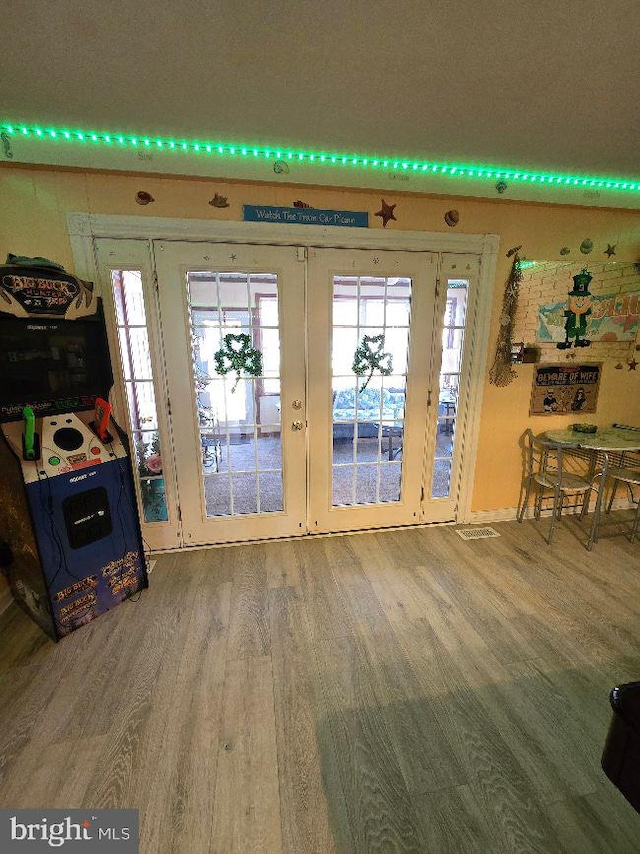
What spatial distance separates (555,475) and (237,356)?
110 inches

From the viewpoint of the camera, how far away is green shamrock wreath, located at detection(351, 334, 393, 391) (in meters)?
2.54

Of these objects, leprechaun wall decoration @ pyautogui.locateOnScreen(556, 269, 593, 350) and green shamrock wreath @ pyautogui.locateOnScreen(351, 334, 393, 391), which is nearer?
green shamrock wreath @ pyautogui.locateOnScreen(351, 334, 393, 391)

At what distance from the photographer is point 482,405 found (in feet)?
9.25

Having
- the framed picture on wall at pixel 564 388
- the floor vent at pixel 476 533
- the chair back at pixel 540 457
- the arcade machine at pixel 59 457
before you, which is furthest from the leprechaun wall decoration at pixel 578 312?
the arcade machine at pixel 59 457

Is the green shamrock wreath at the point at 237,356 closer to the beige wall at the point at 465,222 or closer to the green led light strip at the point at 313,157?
the beige wall at the point at 465,222

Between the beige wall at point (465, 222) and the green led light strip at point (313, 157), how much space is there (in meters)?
0.15

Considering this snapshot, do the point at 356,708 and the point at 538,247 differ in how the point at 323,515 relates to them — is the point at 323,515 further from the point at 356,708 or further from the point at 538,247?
the point at 538,247

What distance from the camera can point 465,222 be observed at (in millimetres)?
2438

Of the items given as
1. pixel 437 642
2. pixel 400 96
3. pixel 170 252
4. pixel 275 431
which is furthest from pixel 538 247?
pixel 437 642

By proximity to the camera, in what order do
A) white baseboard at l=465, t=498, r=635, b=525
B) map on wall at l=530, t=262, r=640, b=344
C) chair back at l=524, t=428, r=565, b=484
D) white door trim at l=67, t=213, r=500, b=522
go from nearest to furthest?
white door trim at l=67, t=213, r=500, b=522
map on wall at l=530, t=262, r=640, b=344
chair back at l=524, t=428, r=565, b=484
white baseboard at l=465, t=498, r=635, b=525

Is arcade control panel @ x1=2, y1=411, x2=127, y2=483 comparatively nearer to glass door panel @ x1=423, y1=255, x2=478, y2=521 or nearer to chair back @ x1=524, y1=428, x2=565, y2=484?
glass door panel @ x1=423, y1=255, x2=478, y2=521

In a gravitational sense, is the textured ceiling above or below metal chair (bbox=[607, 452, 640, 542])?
above

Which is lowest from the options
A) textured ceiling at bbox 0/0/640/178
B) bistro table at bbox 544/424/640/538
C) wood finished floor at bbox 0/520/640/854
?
wood finished floor at bbox 0/520/640/854

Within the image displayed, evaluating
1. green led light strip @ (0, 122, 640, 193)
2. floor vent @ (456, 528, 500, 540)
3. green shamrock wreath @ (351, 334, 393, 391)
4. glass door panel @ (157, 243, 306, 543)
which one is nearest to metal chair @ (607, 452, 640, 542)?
floor vent @ (456, 528, 500, 540)
